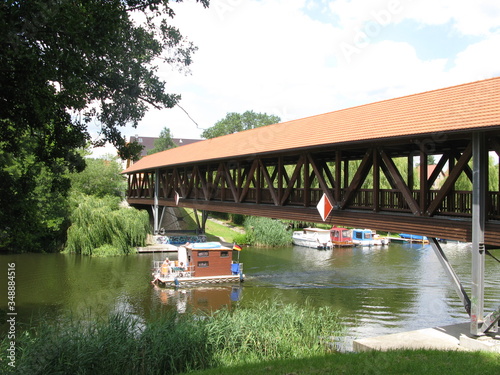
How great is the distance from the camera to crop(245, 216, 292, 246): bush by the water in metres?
33.0

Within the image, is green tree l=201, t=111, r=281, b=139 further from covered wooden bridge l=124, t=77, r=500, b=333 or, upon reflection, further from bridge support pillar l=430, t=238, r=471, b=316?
bridge support pillar l=430, t=238, r=471, b=316

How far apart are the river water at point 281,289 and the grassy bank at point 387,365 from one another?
364 cm

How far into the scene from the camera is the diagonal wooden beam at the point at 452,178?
9906 millimetres

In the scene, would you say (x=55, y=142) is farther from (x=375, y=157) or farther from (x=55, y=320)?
(x=375, y=157)

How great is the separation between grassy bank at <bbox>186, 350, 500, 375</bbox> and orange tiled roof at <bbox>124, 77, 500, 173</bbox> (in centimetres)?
462

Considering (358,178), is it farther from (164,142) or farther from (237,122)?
(164,142)

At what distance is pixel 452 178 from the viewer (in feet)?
33.1

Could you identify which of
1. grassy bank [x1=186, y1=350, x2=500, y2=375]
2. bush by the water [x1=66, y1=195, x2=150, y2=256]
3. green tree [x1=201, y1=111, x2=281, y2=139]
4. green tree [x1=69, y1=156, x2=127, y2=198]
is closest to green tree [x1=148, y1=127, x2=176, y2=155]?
green tree [x1=201, y1=111, x2=281, y2=139]

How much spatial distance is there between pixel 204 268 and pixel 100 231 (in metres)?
10.5

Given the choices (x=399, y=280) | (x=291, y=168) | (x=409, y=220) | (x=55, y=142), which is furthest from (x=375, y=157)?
(x=291, y=168)

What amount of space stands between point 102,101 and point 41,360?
5.56 m

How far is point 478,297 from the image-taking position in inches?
388

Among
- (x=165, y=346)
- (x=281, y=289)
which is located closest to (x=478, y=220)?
(x=165, y=346)

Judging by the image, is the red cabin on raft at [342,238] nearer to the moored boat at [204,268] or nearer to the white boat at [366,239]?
the white boat at [366,239]
